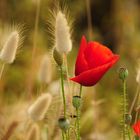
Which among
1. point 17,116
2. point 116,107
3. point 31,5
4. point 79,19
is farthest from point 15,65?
point 17,116

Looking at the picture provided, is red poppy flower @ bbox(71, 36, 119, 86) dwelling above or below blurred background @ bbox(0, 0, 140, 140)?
below

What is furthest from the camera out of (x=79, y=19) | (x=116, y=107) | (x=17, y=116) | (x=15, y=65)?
(x=79, y=19)

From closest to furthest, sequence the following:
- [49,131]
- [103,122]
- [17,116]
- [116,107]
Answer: [49,131] < [17,116] < [103,122] < [116,107]

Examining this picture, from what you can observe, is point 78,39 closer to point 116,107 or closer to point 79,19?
point 79,19

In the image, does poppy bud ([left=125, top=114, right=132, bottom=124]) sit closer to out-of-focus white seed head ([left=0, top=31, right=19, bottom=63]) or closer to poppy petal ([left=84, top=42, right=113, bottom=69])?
poppy petal ([left=84, top=42, right=113, bottom=69])

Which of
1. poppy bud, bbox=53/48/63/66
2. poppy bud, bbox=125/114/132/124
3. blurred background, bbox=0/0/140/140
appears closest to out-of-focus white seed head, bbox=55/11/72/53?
poppy bud, bbox=53/48/63/66
